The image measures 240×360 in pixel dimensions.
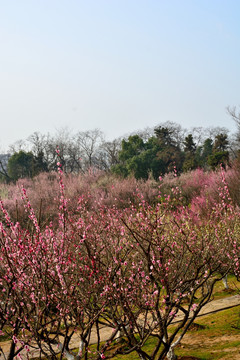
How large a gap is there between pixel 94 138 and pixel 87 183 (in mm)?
A: 20724

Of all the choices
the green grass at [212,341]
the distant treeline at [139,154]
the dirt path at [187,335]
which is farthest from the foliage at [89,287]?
the distant treeline at [139,154]

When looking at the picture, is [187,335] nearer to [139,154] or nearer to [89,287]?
[89,287]

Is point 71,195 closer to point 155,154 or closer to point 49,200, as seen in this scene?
point 49,200

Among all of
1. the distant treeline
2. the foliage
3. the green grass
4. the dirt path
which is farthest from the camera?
the distant treeline

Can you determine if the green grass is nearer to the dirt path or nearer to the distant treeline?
the dirt path

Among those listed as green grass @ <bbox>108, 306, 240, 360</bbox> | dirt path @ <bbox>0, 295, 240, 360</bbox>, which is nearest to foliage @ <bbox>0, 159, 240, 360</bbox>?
green grass @ <bbox>108, 306, 240, 360</bbox>

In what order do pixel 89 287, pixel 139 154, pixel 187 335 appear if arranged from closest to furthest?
pixel 89 287 < pixel 187 335 < pixel 139 154

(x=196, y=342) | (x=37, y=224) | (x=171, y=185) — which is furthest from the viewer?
(x=171, y=185)

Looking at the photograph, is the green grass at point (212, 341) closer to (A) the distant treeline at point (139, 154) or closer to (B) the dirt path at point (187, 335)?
(B) the dirt path at point (187, 335)

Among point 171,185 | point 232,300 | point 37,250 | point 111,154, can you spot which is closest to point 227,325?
point 232,300

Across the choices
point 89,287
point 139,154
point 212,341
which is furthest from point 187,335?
point 139,154

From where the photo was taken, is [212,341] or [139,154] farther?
[139,154]

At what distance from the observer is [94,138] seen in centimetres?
5141

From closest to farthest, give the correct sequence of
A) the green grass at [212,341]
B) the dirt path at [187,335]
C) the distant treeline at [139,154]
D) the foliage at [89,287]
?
the foliage at [89,287]
the green grass at [212,341]
the dirt path at [187,335]
the distant treeline at [139,154]
